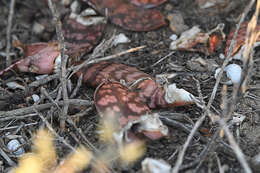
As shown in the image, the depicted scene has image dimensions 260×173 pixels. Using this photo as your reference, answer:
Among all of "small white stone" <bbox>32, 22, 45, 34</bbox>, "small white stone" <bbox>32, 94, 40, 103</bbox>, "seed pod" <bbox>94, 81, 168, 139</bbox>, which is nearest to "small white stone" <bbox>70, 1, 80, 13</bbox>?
"small white stone" <bbox>32, 22, 45, 34</bbox>

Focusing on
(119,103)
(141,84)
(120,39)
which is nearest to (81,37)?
(120,39)

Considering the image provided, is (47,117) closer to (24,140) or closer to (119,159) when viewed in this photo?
(24,140)

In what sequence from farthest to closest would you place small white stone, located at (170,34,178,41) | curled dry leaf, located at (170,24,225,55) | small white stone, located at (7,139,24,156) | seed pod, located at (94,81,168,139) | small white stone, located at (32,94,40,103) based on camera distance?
1. small white stone, located at (170,34,178,41)
2. curled dry leaf, located at (170,24,225,55)
3. small white stone, located at (32,94,40,103)
4. small white stone, located at (7,139,24,156)
5. seed pod, located at (94,81,168,139)

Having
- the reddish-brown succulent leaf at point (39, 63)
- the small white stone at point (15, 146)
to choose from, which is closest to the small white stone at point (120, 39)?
the reddish-brown succulent leaf at point (39, 63)

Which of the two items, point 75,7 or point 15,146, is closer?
point 15,146

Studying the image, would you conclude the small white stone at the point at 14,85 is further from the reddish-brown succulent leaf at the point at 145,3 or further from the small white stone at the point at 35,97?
the reddish-brown succulent leaf at the point at 145,3

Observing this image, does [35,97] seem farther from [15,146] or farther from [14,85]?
[15,146]

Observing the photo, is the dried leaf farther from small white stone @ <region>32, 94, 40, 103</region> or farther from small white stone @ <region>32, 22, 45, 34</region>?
small white stone @ <region>32, 22, 45, 34</region>
